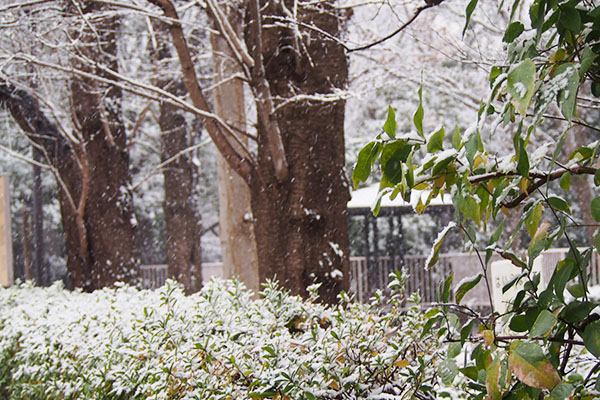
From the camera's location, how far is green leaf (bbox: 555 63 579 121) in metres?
1.27

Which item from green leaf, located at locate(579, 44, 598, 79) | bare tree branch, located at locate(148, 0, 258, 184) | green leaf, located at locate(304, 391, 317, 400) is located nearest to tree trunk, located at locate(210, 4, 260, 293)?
bare tree branch, located at locate(148, 0, 258, 184)

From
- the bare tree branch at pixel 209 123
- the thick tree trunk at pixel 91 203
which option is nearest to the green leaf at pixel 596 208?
the bare tree branch at pixel 209 123

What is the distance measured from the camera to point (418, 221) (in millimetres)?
25797

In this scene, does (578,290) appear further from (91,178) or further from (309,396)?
(91,178)

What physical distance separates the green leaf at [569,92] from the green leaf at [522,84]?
2.6 inches

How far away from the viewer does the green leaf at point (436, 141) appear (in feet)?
5.38

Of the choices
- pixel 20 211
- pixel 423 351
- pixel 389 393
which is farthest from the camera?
pixel 20 211

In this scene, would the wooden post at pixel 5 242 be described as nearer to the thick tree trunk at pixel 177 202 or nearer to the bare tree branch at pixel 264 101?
the bare tree branch at pixel 264 101

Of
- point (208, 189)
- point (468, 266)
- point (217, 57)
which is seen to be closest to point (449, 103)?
point (468, 266)

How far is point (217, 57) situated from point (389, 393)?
371 inches

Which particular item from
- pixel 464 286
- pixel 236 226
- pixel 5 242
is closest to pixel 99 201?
pixel 236 226

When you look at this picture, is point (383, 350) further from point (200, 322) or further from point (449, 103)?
point (449, 103)

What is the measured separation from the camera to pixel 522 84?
129 cm

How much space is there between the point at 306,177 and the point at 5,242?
450 centimetres
